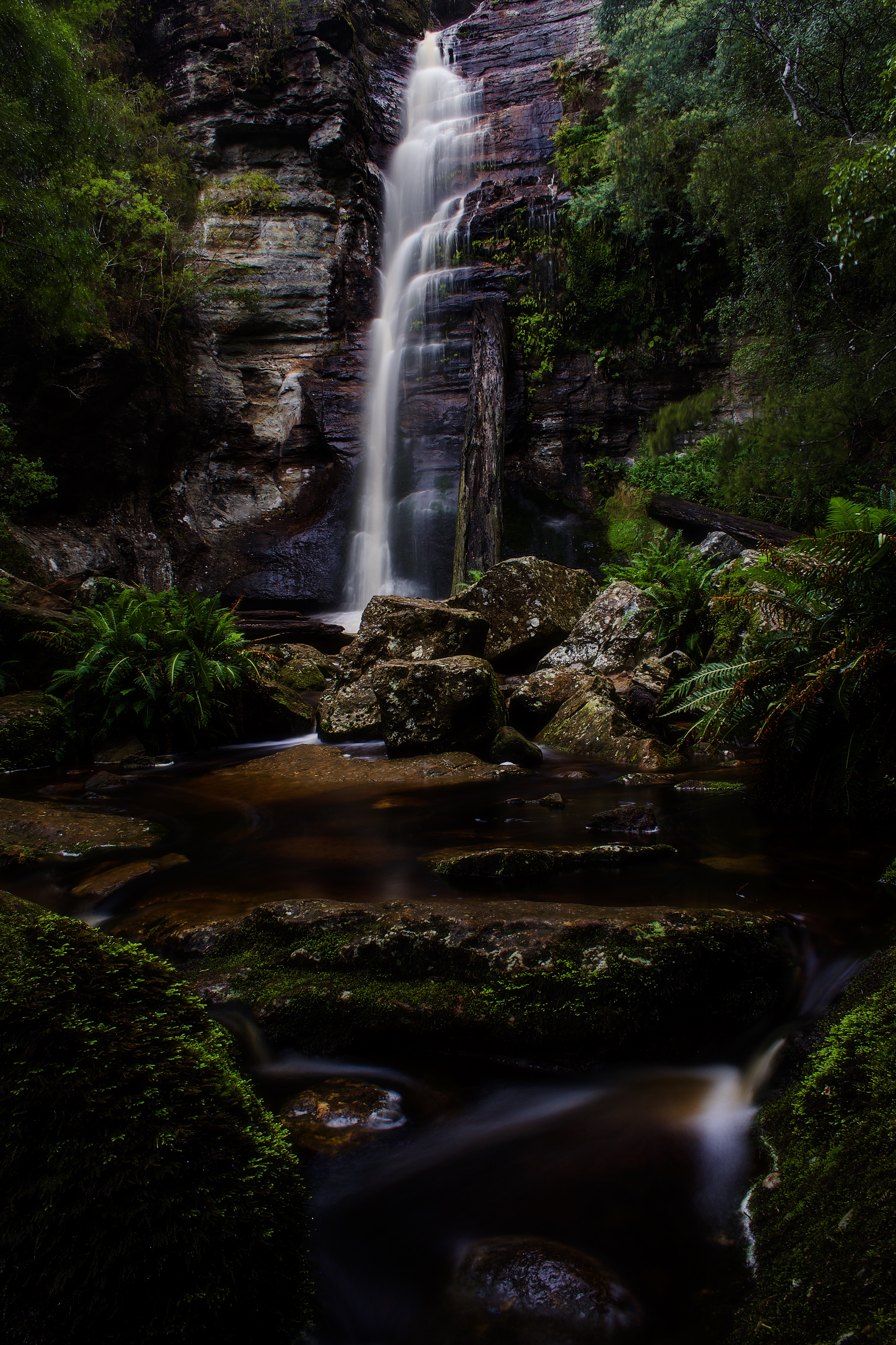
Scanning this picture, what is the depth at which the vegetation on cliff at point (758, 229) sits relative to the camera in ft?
38.3

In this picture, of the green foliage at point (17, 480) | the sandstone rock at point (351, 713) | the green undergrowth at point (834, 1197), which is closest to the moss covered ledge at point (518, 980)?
the green undergrowth at point (834, 1197)

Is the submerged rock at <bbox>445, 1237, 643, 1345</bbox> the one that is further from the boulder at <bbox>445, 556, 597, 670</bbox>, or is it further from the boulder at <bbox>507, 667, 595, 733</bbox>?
the boulder at <bbox>445, 556, 597, 670</bbox>

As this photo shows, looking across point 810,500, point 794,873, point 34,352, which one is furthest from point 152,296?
point 794,873

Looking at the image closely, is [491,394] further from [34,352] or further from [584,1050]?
[584,1050]

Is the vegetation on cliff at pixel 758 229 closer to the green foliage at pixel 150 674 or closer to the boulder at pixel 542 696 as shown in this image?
the boulder at pixel 542 696

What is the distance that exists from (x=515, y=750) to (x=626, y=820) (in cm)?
228

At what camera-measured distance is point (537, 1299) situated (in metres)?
1.29

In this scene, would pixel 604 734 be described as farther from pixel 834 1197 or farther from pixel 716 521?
pixel 716 521

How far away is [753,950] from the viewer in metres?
2.24

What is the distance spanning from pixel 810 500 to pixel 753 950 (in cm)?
1233

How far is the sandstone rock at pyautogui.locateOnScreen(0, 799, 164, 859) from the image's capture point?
13.6 ft

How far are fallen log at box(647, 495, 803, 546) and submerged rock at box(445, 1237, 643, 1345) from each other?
10.0 metres

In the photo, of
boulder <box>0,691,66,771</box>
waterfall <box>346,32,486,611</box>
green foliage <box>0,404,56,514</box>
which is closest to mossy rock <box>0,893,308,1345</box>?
boulder <box>0,691,66,771</box>

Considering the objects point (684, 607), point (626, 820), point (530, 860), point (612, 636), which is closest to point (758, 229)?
point (684, 607)
